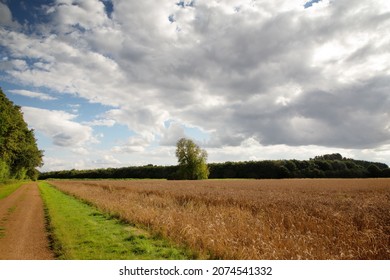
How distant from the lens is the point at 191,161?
297 feet

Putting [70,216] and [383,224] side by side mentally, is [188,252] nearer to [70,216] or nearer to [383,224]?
[383,224]

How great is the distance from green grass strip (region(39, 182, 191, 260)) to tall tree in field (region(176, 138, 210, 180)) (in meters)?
74.6

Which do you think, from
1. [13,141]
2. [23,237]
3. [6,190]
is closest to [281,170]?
[13,141]

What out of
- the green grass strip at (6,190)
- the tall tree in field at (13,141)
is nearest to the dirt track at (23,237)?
the green grass strip at (6,190)

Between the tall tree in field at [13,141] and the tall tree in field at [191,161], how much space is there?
Answer: 3922 cm

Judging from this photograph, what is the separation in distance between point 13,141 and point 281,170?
3171 inches

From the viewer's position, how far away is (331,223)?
11695 mm

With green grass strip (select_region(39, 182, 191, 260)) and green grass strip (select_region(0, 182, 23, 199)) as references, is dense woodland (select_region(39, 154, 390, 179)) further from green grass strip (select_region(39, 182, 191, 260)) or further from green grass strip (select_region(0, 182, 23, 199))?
green grass strip (select_region(39, 182, 191, 260))

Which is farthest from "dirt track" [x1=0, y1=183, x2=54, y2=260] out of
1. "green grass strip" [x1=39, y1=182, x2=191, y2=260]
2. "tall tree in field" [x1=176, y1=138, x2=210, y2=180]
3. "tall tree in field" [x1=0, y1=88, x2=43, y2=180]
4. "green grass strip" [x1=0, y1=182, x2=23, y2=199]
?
"tall tree in field" [x1=176, y1=138, x2=210, y2=180]

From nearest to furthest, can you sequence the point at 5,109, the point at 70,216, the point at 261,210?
the point at 261,210 → the point at 70,216 → the point at 5,109
